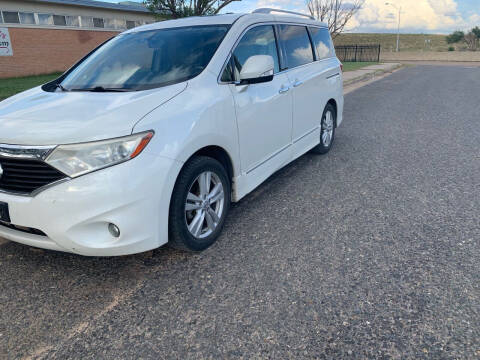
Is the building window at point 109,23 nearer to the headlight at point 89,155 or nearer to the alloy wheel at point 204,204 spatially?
the alloy wheel at point 204,204

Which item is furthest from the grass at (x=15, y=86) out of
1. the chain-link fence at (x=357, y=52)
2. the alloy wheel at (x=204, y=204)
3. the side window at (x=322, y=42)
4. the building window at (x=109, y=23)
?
the chain-link fence at (x=357, y=52)

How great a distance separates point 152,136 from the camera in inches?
96.0

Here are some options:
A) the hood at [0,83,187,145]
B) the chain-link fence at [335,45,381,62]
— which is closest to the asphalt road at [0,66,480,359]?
the hood at [0,83,187,145]

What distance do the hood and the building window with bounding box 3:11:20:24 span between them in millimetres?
22789

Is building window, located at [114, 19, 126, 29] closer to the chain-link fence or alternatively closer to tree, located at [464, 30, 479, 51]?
the chain-link fence

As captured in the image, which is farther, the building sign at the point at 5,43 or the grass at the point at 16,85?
the building sign at the point at 5,43

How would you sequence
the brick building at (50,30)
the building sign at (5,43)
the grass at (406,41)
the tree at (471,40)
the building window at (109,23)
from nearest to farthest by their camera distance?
the building sign at (5,43) → the brick building at (50,30) → the building window at (109,23) → the tree at (471,40) → the grass at (406,41)

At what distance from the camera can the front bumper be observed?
2.29 meters

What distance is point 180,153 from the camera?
2.58 meters

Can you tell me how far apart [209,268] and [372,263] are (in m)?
1.20

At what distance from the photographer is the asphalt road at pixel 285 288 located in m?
2.10

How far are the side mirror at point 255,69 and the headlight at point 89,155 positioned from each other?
128 centimetres

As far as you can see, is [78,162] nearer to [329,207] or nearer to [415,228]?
[329,207]

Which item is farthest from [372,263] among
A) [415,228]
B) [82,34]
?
[82,34]
